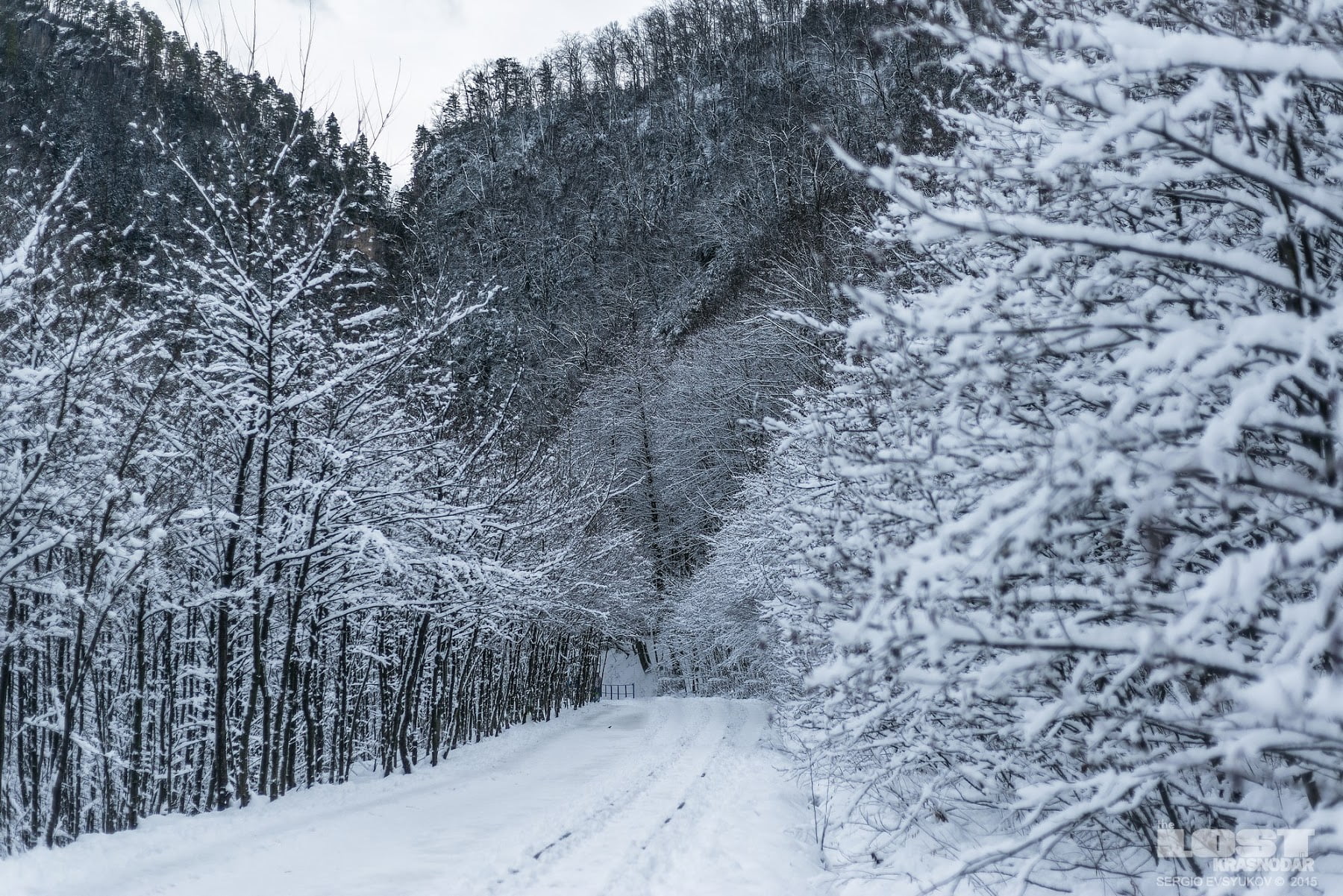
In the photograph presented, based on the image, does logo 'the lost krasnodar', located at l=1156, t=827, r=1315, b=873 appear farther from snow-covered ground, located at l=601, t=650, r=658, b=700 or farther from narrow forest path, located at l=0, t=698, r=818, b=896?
snow-covered ground, located at l=601, t=650, r=658, b=700

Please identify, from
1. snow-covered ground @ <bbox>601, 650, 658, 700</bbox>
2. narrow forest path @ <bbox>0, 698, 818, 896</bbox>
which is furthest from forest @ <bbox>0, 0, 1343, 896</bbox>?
snow-covered ground @ <bbox>601, 650, 658, 700</bbox>

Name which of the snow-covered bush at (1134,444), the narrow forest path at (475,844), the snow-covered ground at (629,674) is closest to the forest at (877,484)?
the snow-covered bush at (1134,444)

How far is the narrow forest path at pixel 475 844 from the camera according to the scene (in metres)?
6.75

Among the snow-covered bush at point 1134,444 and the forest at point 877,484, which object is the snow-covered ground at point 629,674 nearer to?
the forest at point 877,484

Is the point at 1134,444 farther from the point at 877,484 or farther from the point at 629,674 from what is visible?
the point at 629,674

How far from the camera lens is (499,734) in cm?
2339

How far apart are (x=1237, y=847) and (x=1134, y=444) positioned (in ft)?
8.05

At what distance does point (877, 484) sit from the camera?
5.06 metres

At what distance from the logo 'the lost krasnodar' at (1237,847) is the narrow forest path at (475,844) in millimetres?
3985

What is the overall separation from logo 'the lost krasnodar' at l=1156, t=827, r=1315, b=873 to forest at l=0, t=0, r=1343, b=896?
1.7 inches

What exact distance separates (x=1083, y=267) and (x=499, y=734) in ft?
75.2

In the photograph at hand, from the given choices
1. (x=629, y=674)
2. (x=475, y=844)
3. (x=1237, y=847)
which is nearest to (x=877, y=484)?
(x=1237, y=847)

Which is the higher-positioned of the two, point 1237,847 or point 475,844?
point 1237,847

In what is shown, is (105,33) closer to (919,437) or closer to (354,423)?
(354,423)
